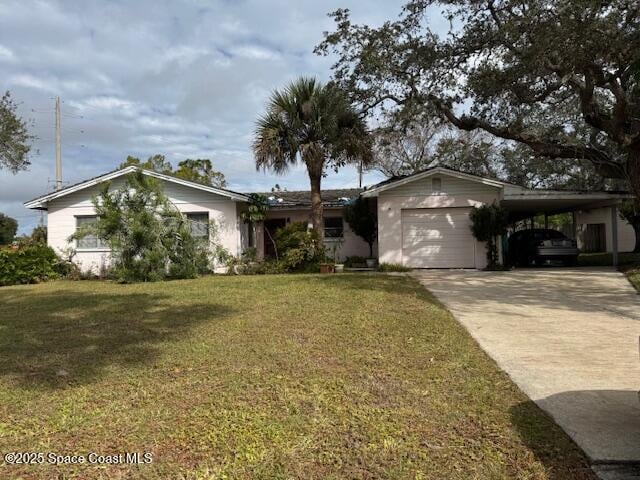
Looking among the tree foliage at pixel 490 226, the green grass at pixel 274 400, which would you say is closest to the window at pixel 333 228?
the tree foliage at pixel 490 226

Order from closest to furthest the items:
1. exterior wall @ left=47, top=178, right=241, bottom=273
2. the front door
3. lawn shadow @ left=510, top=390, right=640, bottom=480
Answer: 1. lawn shadow @ left=510, top=390, right=640, bottom=480
2. exterior wall @ left=47, top=178, right=241, bottom=273
3. the front door

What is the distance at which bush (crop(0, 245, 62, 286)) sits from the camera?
631 inches

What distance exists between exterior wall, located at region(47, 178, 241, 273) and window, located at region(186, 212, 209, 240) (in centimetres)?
22

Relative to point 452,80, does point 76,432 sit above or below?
below

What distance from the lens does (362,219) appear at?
61.9ft

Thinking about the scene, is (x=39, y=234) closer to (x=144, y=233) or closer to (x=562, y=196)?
(x=144, y=233)

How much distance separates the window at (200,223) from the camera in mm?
18031

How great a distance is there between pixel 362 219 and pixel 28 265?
39.1 ft

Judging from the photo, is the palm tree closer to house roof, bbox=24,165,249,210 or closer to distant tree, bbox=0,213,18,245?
house roof, bbox=24,165,249,210

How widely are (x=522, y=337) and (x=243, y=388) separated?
4.13 meters

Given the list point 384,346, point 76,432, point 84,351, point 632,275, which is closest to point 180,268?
point 84,351

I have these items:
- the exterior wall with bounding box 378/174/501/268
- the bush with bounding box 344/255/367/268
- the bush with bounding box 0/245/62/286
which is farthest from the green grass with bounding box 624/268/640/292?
the bush with bounding box 0/245/62/286

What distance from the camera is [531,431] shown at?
3629 millimetres

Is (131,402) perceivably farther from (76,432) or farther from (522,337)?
(522,337)
